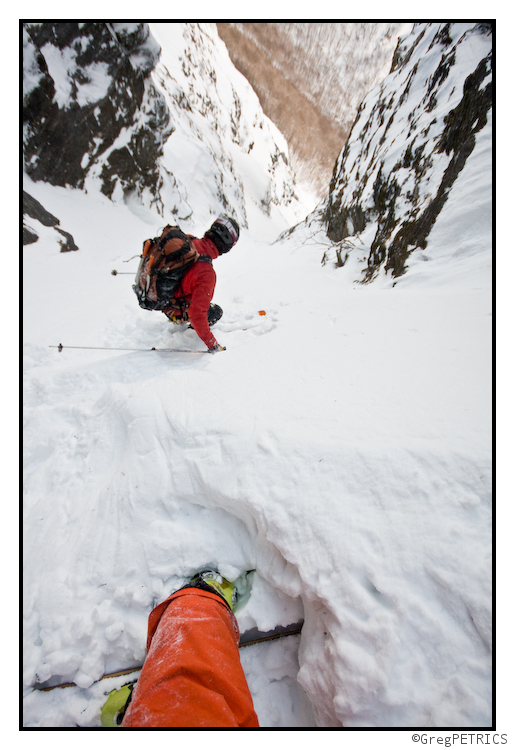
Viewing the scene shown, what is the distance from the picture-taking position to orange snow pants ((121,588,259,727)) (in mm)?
1036

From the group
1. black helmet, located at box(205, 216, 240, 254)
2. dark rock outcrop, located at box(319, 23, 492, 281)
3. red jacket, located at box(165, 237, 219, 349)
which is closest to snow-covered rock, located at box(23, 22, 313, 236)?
dark rock outcrop, located at box(319, 23, 492, 281)

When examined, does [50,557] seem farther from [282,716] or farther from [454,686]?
[454,686]

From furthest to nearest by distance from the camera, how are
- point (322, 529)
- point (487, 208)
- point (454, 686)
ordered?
point (487, 208) → point (322, 529) → point (454, 686)

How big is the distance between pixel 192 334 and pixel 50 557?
2601mm

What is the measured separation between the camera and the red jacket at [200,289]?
9.89ft

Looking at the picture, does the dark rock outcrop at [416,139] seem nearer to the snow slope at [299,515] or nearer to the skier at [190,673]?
the snow slope at [299,515]

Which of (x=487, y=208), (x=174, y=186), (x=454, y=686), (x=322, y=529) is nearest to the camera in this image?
(x=454, y=686)

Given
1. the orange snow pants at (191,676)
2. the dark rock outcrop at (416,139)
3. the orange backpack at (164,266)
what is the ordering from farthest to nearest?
1. the dark rock outcrop at (416,139)
2. the orange backpack at (164,266)
3. the orange snow pants at (191,676)

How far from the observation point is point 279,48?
2755 centimetres

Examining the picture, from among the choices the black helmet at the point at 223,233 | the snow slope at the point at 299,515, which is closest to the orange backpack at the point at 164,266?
the black helmet at the point at 223,233

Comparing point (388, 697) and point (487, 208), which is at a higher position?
point (487, 208)

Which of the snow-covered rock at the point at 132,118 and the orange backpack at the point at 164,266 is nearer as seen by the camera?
the orange backpack at the point at 164,266

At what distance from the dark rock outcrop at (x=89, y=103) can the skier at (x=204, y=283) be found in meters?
9.26

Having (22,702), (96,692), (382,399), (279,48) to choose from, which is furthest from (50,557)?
(279,48)
